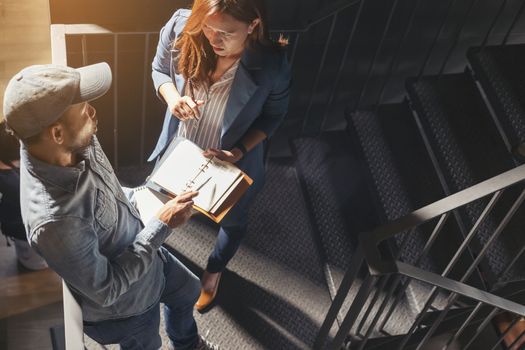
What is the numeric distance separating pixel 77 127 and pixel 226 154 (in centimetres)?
84

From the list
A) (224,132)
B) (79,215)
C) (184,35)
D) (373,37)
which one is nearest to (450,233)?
(373,37)

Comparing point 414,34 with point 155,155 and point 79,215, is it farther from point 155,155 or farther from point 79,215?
point 79,215

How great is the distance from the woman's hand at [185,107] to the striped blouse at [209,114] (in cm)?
5

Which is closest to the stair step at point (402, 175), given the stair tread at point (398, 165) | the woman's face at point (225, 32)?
the stair tread at point (398, 165)

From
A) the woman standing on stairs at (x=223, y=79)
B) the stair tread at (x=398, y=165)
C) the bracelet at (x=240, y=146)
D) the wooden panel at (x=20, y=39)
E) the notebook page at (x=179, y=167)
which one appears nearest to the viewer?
the woman standing on stairs at (x=223, y=79)

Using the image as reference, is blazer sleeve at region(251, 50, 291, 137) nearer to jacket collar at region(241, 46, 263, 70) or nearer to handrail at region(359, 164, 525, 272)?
jacket collar at region(241, 46, 263, 70)

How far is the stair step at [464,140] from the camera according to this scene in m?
2.81

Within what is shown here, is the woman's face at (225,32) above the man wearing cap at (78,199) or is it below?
above

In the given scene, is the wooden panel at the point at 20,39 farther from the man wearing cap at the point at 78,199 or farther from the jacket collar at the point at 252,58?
the man wearing cap at the point at 78,199

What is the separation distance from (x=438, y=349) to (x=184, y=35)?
1939 millimetres

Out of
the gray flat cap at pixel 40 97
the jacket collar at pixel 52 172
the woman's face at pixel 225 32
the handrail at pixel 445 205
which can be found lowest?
the handrail at pixel 445 205

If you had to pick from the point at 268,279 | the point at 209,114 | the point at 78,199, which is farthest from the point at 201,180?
the point at 268,279

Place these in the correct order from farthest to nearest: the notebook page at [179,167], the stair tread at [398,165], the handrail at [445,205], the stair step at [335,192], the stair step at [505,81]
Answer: the stair step at [335,192] < the stair tread at [398,165] < the stair step at [505,81] < the notebook page at [179,167] < the handrail at [445,205]

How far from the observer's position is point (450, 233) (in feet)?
9.99
